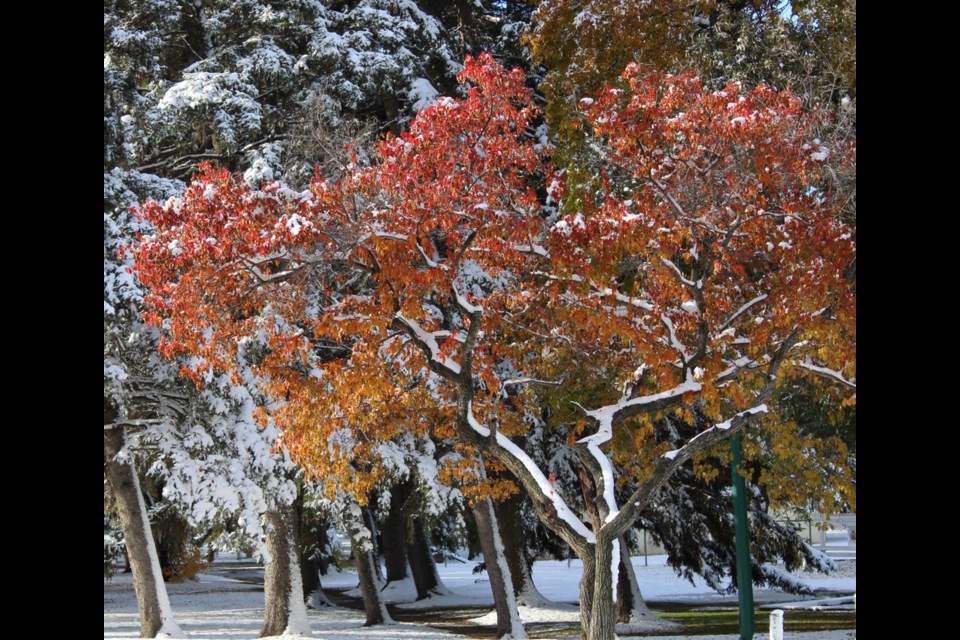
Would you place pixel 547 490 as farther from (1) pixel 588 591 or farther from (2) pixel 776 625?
(2) pixel 776 625

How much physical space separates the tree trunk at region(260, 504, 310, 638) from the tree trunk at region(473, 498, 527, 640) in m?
3.46

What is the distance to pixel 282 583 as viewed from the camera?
60.1 ft

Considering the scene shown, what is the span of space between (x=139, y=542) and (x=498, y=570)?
635 centimetres

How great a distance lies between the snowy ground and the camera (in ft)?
65.2

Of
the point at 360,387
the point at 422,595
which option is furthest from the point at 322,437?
the point at 422,595

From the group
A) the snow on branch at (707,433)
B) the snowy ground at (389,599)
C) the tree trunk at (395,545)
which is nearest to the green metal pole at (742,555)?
the snowy ground at (389,599)

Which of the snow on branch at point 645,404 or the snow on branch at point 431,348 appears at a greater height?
the snow on branch at point 431,348

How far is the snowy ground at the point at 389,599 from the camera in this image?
65.2 ft

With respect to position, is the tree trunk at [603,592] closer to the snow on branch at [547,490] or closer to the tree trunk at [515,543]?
the snow on branch at [547,490]

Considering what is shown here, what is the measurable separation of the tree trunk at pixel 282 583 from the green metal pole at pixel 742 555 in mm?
7756

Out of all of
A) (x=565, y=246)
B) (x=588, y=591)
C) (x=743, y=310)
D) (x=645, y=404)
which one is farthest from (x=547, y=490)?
(x=743, y=310)

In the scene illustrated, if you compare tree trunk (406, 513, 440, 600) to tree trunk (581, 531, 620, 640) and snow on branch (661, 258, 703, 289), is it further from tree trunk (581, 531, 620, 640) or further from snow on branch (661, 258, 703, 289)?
snow on branch (661, 258, 703, 289)
